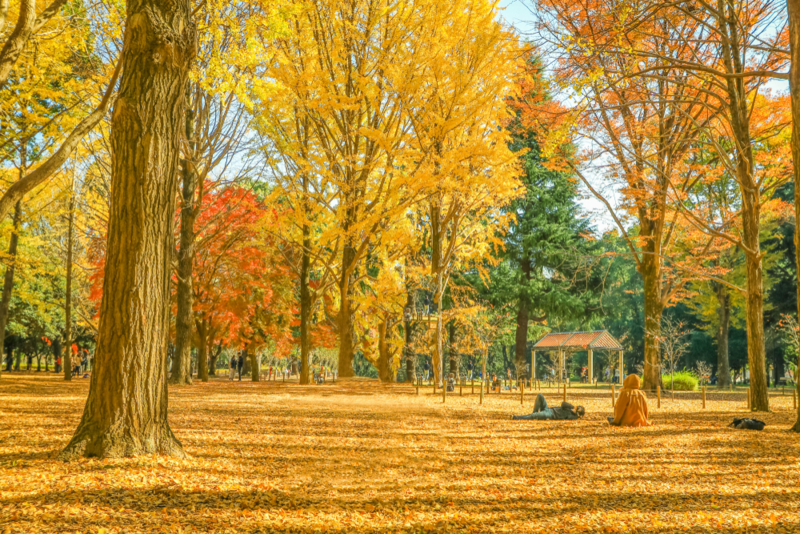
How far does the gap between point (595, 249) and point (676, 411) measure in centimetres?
1724

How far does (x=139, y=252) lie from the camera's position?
5.04 m

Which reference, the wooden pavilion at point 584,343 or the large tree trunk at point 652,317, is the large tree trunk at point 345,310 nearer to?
the large tree trunk at point 652,317

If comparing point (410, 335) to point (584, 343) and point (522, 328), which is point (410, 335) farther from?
point (584, 343)

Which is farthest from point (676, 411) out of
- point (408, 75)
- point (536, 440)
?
point (408, 75)

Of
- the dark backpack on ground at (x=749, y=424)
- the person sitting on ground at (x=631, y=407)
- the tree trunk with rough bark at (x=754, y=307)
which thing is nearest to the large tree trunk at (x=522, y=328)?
the tree trunk with rough bark at (x=754, y=307)

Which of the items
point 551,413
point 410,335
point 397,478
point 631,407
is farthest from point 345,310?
point 397,478

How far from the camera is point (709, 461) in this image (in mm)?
6656

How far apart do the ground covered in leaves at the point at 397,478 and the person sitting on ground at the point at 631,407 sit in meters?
0.57

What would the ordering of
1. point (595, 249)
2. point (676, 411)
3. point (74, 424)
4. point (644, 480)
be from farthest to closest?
point (595, 249), point (676, 411), point (74, 424), point (644, 480)

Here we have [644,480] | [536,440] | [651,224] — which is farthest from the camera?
[651,224]

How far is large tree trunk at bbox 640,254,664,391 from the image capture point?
55.4 ft

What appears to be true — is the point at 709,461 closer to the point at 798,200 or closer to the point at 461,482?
the point at 461,482

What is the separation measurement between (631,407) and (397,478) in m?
6.14

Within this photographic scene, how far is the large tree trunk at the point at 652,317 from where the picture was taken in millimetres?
16891
